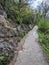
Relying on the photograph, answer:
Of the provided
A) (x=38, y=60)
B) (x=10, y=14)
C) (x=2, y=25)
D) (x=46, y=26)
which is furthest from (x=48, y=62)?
(x=46, y=26)

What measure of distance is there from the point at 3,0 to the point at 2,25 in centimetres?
602

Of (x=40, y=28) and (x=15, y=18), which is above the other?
(x=15, y=18)

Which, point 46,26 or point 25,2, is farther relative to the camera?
point 25,2

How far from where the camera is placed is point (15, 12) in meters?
19.0

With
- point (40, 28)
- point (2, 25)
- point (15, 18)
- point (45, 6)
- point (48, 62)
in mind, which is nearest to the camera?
point (48, 62)

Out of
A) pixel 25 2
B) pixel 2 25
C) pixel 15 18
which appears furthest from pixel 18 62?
pixel 25 2

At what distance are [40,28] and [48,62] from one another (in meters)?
15.1

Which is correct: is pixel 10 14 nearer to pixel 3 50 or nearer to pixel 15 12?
pixel 15 12

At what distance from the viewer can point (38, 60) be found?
28.6 feet

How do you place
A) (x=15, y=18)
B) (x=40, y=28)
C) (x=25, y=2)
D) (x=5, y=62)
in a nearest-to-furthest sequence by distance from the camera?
(x=5, y=62) → (x=15, y=18) → (x=40, y=28) → (x=25, y=2)

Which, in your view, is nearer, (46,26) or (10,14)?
(10,14)

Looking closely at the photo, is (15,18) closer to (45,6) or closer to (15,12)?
(15,12)

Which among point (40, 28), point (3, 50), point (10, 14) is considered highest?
point (3, 50)

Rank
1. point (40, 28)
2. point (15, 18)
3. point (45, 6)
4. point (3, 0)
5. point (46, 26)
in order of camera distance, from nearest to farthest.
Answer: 1. point (3, 0)
2. point (15, 18)
3. point (46, 26)
4. point (40, 28)
5. point (45, 6)
